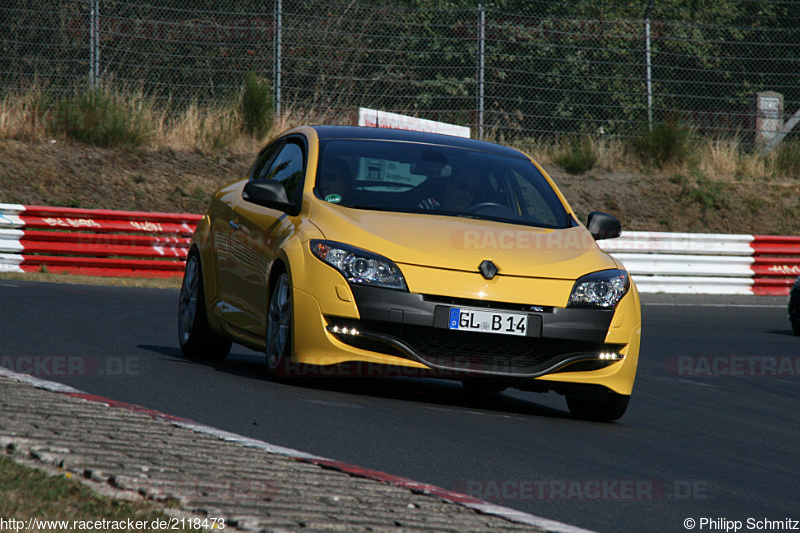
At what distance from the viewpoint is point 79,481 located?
421 cm

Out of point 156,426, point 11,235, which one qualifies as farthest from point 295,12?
point 156,426

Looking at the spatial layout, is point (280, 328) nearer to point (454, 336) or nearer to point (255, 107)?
Result: point (454, 336)

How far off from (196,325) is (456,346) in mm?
2628

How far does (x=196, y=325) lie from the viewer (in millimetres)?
8938

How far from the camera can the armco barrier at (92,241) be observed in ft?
59.7

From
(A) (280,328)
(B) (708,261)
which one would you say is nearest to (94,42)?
(B) (708,261)

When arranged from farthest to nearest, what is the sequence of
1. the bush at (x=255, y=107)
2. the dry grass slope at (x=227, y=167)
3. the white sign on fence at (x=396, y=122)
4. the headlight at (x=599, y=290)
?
the bush at (x=255, y=107)
the dry grass slope at (x=227, y=167)
the white sign on fence at (x=396, y=122)
the headlight at (x=599, y=290)

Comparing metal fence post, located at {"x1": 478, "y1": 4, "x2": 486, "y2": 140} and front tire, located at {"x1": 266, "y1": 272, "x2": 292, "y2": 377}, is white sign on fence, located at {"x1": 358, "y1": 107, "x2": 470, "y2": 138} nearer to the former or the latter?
metal fence post, located at {"x1": 478, "y1": 4, "x2": 486, "y2": 140}

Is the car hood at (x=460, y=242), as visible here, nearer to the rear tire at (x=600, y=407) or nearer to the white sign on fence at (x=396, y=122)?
the rear tire at (x=600, y=407)

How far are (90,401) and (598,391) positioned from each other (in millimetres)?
2998

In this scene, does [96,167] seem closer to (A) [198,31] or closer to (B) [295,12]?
(A) [198,31]

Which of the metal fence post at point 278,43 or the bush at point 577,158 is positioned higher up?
the metal fence post at point 278,43

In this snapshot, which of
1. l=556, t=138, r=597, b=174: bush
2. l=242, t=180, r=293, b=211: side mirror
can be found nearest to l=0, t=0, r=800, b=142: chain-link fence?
l=556, t=138, r=597, b=174: bush

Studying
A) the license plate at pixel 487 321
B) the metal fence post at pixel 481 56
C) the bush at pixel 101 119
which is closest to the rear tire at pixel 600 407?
the license plate at pixel 487 321
